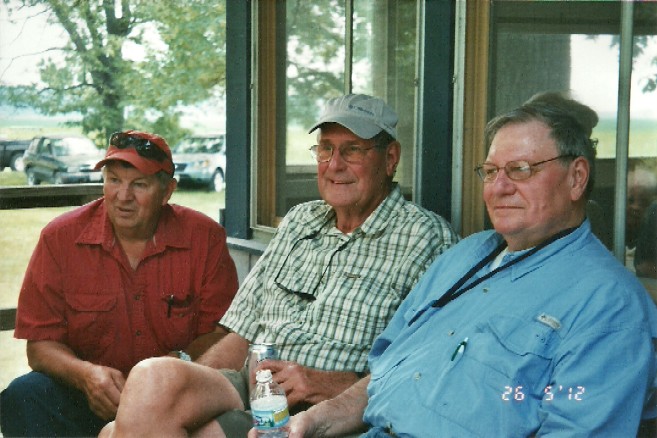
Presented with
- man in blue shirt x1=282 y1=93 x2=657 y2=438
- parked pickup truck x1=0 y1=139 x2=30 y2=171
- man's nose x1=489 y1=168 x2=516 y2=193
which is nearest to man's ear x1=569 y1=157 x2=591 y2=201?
man in blue shirt x1=282 y1=93 x2=657 y2=438

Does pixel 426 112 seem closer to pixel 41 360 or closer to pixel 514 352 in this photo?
pixel 514 352

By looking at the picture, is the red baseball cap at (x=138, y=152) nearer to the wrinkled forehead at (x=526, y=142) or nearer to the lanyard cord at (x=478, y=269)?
the lanyard cord at (x=478, y=269)

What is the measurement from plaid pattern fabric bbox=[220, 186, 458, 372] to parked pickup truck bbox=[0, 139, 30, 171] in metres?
4.62

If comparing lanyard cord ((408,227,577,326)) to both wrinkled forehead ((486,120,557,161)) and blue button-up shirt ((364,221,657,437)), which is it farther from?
wrinkled forehead ((486,120,557,161))

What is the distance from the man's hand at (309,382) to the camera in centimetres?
247

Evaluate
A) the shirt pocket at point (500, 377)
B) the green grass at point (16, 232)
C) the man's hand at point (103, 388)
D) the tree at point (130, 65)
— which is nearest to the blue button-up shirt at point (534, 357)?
the shirt pocket at point (500, 377)

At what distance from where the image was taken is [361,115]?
2.85 meters

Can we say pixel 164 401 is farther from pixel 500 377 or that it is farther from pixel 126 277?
pixel 126 277

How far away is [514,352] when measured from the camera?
188 centimetres

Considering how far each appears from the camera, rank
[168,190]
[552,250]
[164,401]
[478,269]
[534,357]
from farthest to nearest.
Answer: [168,190], [478,269], [164,401], [552,250], [534,357]

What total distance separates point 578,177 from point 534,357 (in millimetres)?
510

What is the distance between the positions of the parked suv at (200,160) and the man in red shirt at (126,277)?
17.3ft

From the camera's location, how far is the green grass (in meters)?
5.52

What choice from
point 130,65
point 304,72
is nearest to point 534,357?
point 304,72
